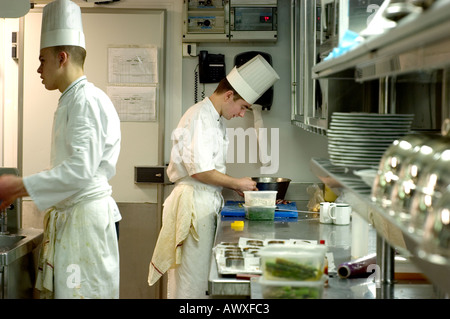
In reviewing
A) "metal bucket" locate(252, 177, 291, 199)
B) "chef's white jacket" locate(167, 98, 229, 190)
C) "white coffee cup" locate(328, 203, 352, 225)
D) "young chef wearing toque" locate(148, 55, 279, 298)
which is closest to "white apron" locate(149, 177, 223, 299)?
"young chef wearing toque" locate(148, 55, 279, 298)

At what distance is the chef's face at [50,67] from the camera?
9.95 ft

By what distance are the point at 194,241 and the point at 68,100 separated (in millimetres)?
1254

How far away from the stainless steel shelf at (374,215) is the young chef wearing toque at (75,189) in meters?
1.19

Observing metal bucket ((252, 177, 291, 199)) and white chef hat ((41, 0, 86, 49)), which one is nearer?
white chef hat ((41, 0, 86, 49))

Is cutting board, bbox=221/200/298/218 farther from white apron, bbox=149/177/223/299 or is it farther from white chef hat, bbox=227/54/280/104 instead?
white chef hat, bbox=227/54/280/104

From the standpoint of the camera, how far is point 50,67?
9.99 feet

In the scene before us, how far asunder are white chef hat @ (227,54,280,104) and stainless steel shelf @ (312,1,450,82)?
8.23 feet

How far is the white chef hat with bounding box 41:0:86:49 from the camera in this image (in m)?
3.07

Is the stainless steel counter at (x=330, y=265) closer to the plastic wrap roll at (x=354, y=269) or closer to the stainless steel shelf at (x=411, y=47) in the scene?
the plastic wrap roll at (x=354, y=269)

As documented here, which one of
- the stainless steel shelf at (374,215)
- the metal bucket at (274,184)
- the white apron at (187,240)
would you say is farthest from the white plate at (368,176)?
the metal bucket at (274,184)

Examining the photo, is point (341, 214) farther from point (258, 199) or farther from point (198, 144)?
point (198, 144)

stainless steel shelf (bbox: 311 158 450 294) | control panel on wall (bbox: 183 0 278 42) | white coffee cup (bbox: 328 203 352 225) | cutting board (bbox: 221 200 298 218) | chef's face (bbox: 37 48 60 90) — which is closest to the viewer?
stainless steel shelf (bbox: 311 158 450 294)

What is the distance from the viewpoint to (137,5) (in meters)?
4.74

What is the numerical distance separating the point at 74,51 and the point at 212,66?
1759mm
